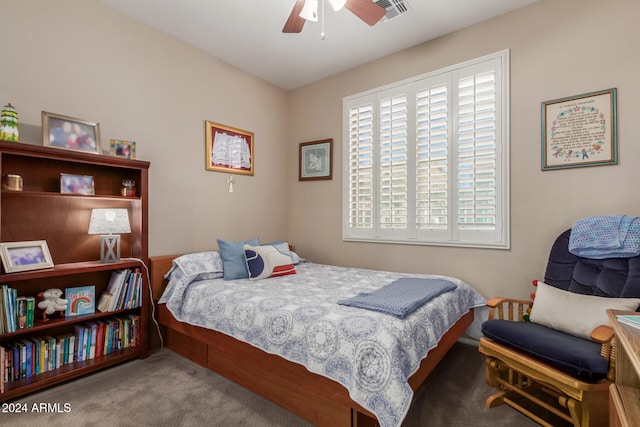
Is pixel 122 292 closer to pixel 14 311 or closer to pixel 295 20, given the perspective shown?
pixel 14 311

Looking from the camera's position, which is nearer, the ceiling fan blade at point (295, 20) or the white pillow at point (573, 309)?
the white pillow at point (573, 309)

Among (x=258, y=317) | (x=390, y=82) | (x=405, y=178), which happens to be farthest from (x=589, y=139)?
(x=258, y=317)

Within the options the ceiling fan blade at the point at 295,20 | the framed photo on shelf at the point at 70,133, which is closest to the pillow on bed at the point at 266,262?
the framed photo on shelf at the point at 70,133

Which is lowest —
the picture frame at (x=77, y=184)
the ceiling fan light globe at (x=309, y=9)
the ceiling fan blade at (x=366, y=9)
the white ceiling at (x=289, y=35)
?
the picture frame at (x=77, y=184)

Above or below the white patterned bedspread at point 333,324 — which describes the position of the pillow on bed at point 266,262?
above

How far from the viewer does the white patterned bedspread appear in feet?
4.70

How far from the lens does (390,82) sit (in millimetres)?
3326

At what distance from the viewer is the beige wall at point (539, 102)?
2.21m

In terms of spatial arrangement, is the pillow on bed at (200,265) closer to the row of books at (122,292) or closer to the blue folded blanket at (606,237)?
the row of books at (122,292)

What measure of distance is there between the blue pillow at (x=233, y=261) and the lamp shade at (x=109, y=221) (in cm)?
80

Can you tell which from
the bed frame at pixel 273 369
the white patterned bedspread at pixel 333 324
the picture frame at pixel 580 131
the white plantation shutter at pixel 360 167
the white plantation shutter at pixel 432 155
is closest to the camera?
the white patterned bedspread at pixel 333 324

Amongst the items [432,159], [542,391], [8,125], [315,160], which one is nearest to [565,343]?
[542,391]

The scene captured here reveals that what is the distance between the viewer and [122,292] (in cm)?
248

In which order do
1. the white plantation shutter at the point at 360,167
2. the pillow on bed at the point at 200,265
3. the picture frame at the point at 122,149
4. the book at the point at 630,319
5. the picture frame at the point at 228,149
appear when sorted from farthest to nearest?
the white plantation shutter at the point at 360,167
the picture frame at the point at 228,149
the pillow on bed at the point at 200,265
the picture frame at the point at 122,149
the book at the point at 630,319
